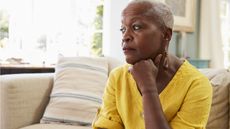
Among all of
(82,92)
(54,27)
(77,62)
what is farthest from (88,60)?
(54,27)

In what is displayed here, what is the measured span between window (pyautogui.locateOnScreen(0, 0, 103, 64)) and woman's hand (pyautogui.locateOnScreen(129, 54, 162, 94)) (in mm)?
2066

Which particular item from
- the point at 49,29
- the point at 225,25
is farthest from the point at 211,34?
the point at 49,29

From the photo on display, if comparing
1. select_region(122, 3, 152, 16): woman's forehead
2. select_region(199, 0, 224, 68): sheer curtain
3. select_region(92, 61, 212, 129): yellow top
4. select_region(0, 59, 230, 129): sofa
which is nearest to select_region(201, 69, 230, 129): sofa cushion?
select_region(0, 59, 230, 129): sofa

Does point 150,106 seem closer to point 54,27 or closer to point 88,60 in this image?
point 88,60

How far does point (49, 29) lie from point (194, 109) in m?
2.39

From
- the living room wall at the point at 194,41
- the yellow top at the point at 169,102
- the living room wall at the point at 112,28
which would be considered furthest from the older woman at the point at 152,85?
the living room wall at the point at 194,41

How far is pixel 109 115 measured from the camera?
1.18 meters

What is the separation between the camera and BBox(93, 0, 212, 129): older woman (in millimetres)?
1041

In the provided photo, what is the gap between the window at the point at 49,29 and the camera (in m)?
3.06

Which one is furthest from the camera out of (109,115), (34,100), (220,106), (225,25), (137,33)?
(225,25)

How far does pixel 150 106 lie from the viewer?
1032 mm

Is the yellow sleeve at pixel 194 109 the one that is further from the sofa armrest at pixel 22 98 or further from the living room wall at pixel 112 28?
the living room wall at pixel 112 28

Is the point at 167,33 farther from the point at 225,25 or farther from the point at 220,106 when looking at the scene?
the point at 225,25

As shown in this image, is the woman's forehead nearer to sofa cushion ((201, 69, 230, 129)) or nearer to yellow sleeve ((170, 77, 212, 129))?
yellow sleeve ((170, 77, 212, 129))
